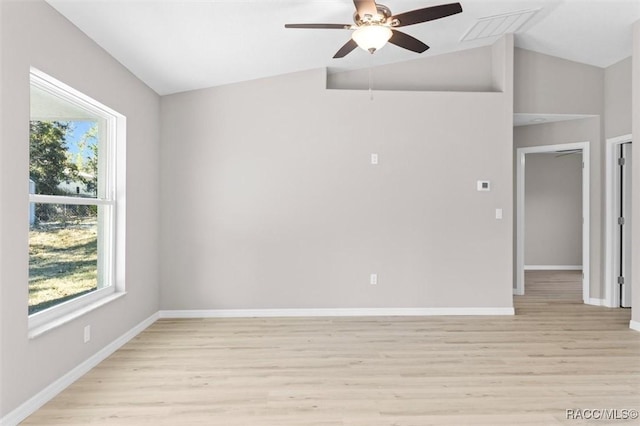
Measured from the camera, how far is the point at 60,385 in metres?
2.62

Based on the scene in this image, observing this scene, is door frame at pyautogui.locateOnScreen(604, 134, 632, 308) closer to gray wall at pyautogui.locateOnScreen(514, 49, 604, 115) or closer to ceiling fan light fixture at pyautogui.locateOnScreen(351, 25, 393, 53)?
gray wall at pyautogui.locateOnScreen(514, 49, 604, 115)

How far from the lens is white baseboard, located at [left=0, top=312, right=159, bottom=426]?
221cm

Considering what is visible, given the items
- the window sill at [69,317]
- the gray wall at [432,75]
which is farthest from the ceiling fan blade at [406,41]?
the window sill at [69,317]

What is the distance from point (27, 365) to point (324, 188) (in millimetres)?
3137

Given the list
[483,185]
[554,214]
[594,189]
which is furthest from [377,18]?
[554,214]

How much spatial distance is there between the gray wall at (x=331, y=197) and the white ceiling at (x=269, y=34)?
0.39 meters

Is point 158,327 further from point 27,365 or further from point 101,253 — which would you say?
point 27,365

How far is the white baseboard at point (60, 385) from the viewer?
221 centimetres

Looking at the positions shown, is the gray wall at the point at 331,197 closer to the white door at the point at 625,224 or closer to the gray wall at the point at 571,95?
the gray wall at the point at 571,95

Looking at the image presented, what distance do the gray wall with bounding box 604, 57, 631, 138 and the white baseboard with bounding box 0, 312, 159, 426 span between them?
20.0ft

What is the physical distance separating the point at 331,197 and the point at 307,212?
336 millimetres

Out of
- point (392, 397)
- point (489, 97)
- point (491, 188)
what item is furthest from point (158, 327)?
point (489, 97)

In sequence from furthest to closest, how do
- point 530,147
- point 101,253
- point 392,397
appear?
point 530,147
point 101,253
point 392,397

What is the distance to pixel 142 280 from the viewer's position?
4.05 m
